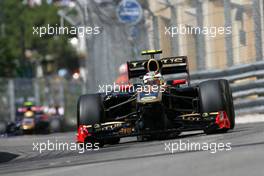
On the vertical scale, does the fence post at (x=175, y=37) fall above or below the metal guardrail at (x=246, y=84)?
above

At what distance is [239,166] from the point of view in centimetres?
921

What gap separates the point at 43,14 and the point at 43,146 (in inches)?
3078

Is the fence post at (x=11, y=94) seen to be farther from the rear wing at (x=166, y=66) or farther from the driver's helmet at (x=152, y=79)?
the driver's helmet at (x=152, y=79)

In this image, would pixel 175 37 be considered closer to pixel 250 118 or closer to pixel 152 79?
pixel 250 118

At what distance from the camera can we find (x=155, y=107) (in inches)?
543

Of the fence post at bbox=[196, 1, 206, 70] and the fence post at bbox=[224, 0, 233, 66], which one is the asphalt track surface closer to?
the fence post at bbox=[224, 0, 233, 66]

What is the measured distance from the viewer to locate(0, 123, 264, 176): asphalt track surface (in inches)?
366

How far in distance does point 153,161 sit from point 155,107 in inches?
134

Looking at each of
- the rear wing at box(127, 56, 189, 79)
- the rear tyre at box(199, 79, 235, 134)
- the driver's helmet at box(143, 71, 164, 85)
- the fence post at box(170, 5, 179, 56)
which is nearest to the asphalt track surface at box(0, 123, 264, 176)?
the rear tyre at box(199, 79, 235, 134)

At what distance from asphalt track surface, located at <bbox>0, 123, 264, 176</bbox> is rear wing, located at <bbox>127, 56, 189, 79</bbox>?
133 cm

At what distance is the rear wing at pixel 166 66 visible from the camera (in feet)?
48.5

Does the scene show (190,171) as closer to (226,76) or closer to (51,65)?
(226,76)

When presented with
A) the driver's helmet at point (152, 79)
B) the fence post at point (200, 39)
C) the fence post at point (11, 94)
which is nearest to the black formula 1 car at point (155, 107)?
the driver's helmet at point (152, 79)

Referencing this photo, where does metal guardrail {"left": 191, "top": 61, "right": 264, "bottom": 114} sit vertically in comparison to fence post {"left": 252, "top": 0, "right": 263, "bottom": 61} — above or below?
below
